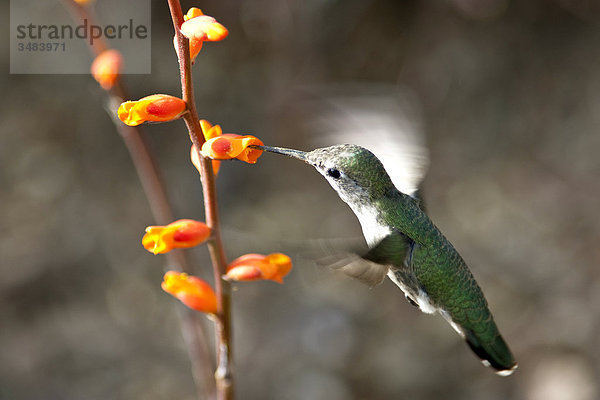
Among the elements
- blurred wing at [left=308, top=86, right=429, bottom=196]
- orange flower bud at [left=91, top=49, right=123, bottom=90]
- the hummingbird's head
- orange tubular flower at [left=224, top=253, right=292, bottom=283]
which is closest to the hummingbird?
the hummingbird's head

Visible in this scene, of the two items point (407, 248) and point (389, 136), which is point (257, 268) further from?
point (389, 136)

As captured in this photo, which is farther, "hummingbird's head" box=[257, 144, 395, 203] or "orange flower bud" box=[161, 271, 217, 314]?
"hummingbird's head" box=[257, 144, 395, 203]

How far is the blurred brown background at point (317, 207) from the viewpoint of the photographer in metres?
5.07

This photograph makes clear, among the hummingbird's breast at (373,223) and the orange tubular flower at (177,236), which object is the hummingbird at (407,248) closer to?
the hummingbird's breast at (373,223)

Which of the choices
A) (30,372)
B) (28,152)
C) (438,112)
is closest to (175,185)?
(28,152)

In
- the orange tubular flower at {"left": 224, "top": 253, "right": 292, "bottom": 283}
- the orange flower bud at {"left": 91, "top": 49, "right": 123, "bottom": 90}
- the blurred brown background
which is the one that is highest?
the orange flower bud at {"left": 91, "top": 49, "right": 123, "bottom": 90}

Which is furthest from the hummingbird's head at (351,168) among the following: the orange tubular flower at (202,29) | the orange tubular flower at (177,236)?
the orange tubular flower at (202,29)

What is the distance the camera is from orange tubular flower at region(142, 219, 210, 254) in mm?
2242

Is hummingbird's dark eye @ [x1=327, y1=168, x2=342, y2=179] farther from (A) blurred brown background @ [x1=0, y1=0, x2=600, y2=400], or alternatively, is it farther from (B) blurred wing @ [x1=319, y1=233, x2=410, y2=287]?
(A) blurred brown background @ [x1=0, y1=0, x2=600, y2=400]

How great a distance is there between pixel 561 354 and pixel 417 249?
9.36ft

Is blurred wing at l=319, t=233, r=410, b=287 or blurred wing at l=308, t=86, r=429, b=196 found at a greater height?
blurred wing at l=308, t=86, r=429, b=196

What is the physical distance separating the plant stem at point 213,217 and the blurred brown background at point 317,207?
8.74ft

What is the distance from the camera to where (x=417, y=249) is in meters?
2.85

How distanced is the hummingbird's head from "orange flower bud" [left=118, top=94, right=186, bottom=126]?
55cm
